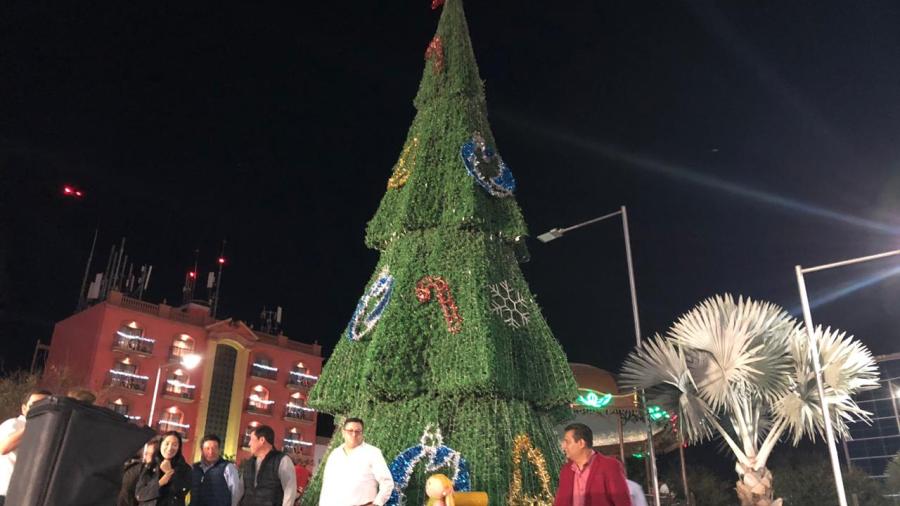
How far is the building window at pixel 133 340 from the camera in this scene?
46250 millimetres

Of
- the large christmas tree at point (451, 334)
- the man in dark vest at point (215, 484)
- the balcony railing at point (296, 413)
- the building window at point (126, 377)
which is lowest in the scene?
the man in dark vest at point (215, 484)

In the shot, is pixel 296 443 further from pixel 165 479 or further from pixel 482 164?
pixel 165 479

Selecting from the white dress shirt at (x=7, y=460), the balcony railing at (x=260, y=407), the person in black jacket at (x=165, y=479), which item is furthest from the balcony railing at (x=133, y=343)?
the white dress shirt at (x=7, y=460)

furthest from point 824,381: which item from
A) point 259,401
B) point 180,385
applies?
point 259,401

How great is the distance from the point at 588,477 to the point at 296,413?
5456 cm

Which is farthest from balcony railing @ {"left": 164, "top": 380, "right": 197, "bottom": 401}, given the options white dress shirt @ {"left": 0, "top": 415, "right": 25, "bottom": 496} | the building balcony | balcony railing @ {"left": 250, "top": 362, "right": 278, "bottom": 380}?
white dress shirt @ {"left": 0, "top": 415, "right": 25, "bottom": 496}

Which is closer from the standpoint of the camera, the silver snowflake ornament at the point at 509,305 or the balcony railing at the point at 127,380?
the silver snowflake ornament at the point at 509,305

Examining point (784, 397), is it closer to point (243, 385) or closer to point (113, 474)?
point (113, 474)

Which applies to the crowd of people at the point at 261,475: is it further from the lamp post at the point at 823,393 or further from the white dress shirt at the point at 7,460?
the lamp post at the point at 823,393

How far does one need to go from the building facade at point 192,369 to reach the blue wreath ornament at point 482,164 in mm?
35965

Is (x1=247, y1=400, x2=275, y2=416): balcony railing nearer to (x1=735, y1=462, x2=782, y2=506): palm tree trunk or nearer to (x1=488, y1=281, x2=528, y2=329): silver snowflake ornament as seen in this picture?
(x1=735, y1=462, x2=782, y2=506): palm tree trunk

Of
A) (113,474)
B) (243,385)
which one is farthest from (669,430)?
(243,385)

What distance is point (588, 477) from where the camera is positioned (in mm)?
5141

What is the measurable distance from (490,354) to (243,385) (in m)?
47.8
